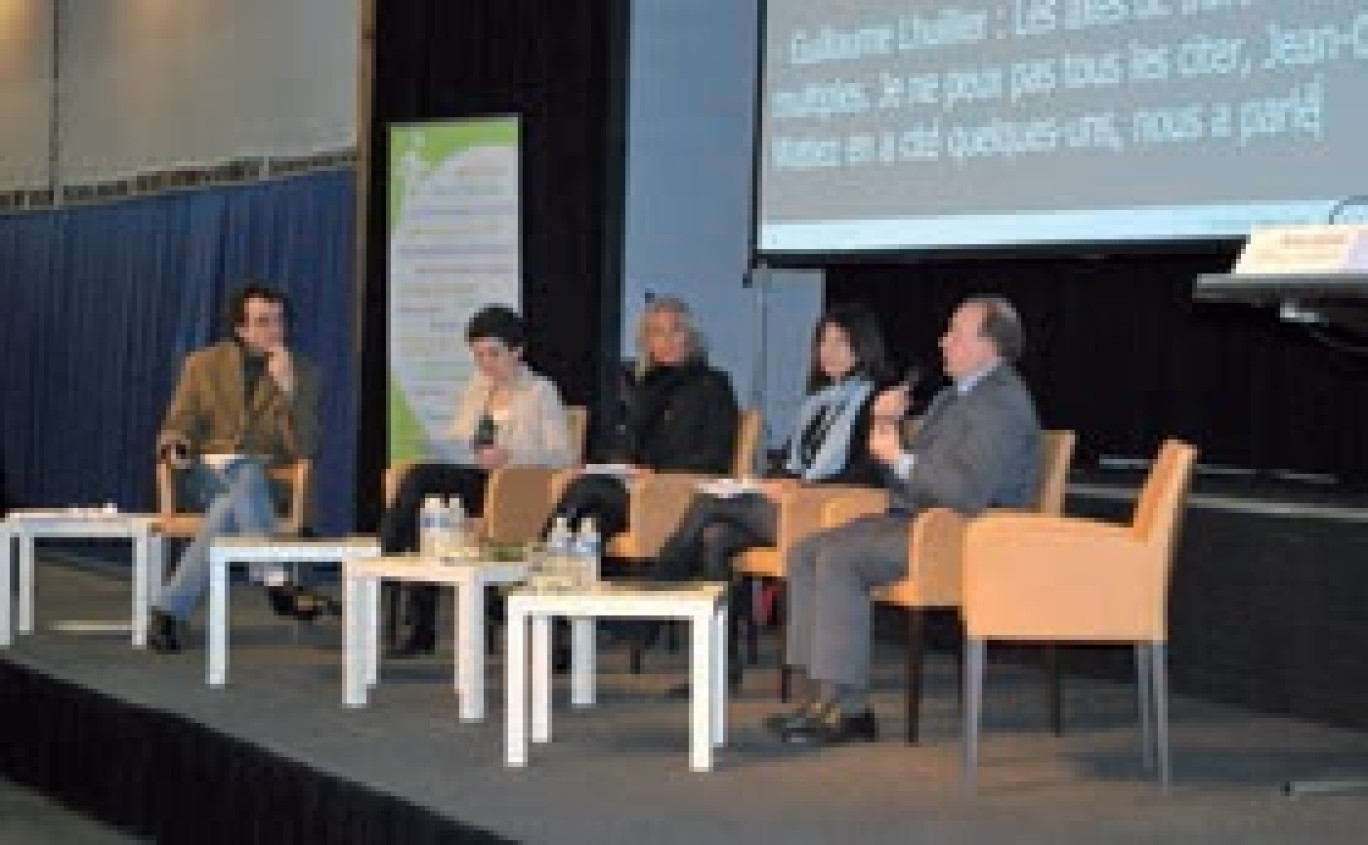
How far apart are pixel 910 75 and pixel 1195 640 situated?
1791mm

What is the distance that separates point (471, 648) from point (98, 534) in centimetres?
225

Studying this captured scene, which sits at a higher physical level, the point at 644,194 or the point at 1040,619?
the point at 644,194

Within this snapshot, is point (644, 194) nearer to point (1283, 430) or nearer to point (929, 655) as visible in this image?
point (929, 655)

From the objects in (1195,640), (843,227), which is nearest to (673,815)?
(1195,640)

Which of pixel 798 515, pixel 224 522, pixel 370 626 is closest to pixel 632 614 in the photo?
pixel 798 515

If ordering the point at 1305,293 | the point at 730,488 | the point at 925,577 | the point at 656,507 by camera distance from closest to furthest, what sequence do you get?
the point at 1305,293, the point at 925,577, the point at 730,488, the point at 656,507

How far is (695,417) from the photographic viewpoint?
23.7ft

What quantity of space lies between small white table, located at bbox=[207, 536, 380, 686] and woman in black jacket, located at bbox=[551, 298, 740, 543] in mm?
623

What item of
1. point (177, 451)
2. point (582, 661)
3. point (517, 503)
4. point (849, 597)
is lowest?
point (582, 661)

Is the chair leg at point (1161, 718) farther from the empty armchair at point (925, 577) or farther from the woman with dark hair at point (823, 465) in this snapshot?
the woman with dark hair at point (823, 465)

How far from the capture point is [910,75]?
7383 millimetres

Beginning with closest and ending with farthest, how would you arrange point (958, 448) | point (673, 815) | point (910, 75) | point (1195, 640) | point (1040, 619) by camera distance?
1. point (673, 815)
2. point (1040, 619)
3. point (958, 448)
4. point (1195, 640)
5. point (910, 75)

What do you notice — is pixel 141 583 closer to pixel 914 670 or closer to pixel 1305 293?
pixel 914 670

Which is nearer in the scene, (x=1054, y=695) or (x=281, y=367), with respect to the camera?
(x=1054, y=695)
